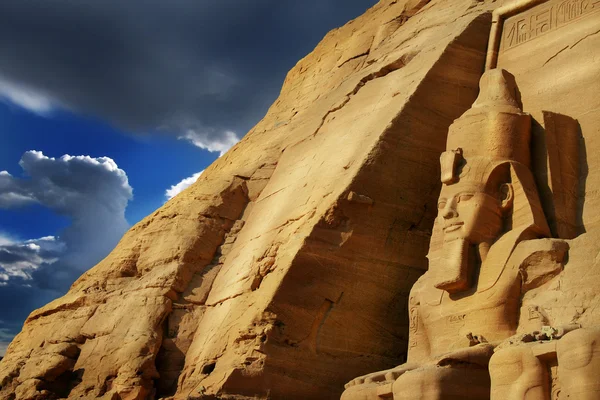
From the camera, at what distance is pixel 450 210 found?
8008mm

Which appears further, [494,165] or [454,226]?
[494,165]

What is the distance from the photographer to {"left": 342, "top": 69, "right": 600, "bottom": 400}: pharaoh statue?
6.30m

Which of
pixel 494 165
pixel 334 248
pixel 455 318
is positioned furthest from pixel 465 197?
pixel 334 248

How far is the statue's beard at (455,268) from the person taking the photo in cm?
765

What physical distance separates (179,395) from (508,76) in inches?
181

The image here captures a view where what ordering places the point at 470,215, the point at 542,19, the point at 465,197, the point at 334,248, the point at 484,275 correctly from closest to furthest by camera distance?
the point at 484,275
the point at 470,215
the point at 465,197
the point at 334,248
the point at 542,19

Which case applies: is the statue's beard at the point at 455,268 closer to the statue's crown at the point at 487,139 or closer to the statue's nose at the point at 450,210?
the statue's nose at the point at 450,210

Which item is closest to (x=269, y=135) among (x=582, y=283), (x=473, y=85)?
(x=473, y=85)

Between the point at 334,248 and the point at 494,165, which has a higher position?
the point at 494,165

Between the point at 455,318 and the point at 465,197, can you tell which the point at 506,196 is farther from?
the point at 455,318

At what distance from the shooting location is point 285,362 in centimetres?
848

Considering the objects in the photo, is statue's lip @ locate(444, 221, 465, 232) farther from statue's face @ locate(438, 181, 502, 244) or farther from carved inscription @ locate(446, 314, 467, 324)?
carved inscription @ locate(446, 314, 467, 324)

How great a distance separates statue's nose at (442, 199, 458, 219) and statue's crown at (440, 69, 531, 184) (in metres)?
0.23

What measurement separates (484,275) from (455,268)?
0.25 metres
